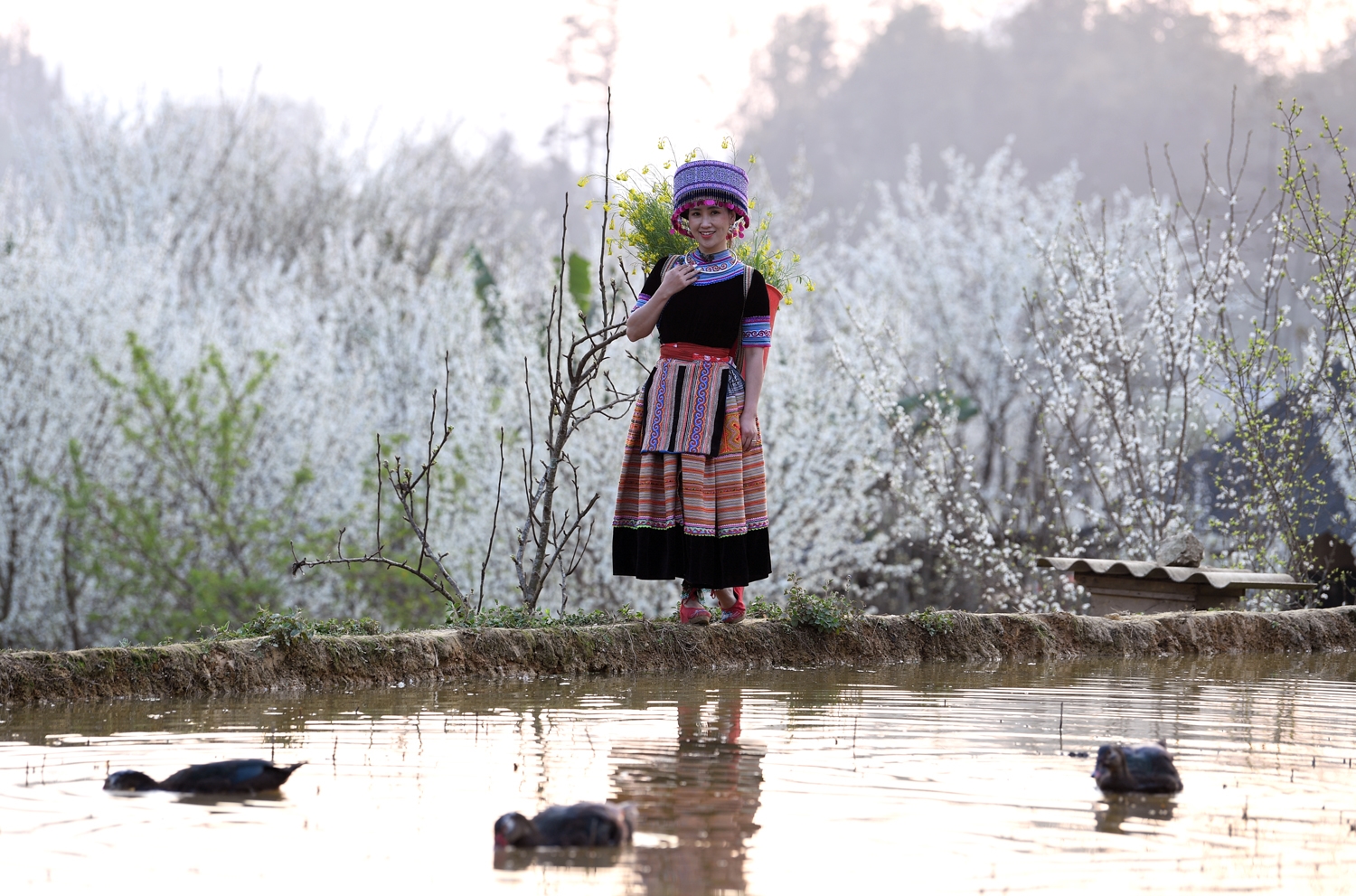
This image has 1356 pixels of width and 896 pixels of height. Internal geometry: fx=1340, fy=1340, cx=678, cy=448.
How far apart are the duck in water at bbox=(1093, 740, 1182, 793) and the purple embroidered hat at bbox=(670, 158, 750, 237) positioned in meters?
2.74

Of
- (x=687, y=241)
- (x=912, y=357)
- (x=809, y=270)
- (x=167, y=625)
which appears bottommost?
(x=167, y=625)

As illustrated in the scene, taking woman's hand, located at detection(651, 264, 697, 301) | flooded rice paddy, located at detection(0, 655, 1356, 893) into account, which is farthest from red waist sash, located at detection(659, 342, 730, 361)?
flooded rice paddy, located at detection(0, 655, 1356, 893)

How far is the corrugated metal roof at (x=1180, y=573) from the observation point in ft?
22.7

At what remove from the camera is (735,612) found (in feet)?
16.6

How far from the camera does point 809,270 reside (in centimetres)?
2127

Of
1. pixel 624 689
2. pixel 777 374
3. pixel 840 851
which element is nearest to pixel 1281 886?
pixel 840 851

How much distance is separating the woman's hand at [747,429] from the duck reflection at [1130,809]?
2418 millimetres

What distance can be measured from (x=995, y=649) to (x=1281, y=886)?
11.6 ft

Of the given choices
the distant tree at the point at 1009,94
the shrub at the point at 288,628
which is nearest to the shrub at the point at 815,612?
the shrub at the point at 288,628

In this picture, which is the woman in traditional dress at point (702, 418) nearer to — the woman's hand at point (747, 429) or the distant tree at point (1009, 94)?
the woman's hand at point (747, 429)

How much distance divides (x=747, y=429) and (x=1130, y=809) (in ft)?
8.24

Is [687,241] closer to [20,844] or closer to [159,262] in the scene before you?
[20,844]

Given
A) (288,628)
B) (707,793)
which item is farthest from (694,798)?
(288,628)

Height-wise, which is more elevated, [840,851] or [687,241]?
[687,241]
